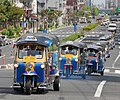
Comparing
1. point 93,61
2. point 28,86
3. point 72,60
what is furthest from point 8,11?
point 28,86

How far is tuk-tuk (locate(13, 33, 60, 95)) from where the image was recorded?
68.5ft

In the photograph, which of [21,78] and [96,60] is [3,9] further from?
[21,78]

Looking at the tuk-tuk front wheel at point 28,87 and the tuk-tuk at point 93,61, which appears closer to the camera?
the tuk-tuk front wheel at point 28,87

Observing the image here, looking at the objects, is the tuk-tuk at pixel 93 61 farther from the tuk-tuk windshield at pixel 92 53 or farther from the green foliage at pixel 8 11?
the green foliage at pixel 8 11

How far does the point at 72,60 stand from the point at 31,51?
11.7 metres

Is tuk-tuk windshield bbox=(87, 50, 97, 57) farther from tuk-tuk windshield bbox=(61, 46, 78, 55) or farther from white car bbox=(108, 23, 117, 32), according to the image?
white car bbox=(108, 23, 117, 32)

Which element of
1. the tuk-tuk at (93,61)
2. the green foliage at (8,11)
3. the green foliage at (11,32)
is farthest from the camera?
the green foliage at (8,11)

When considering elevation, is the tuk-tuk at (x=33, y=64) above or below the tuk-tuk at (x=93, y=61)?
above

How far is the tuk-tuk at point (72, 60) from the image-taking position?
32531mm

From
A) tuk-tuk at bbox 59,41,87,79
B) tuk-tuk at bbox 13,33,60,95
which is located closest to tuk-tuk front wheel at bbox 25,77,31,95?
tuk-tuk at bbox 13,33,60,95

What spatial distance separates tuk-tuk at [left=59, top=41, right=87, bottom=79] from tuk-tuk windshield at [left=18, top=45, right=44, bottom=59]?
10.6 m

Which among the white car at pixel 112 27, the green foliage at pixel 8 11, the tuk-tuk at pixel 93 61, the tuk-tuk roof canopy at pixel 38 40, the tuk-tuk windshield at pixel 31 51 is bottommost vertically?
the tuk-tuk at pixel 93 61

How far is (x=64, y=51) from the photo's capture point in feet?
111

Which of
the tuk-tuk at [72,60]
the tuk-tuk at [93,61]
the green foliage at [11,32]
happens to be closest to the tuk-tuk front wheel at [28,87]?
the tuk-tuk at [72,60]
